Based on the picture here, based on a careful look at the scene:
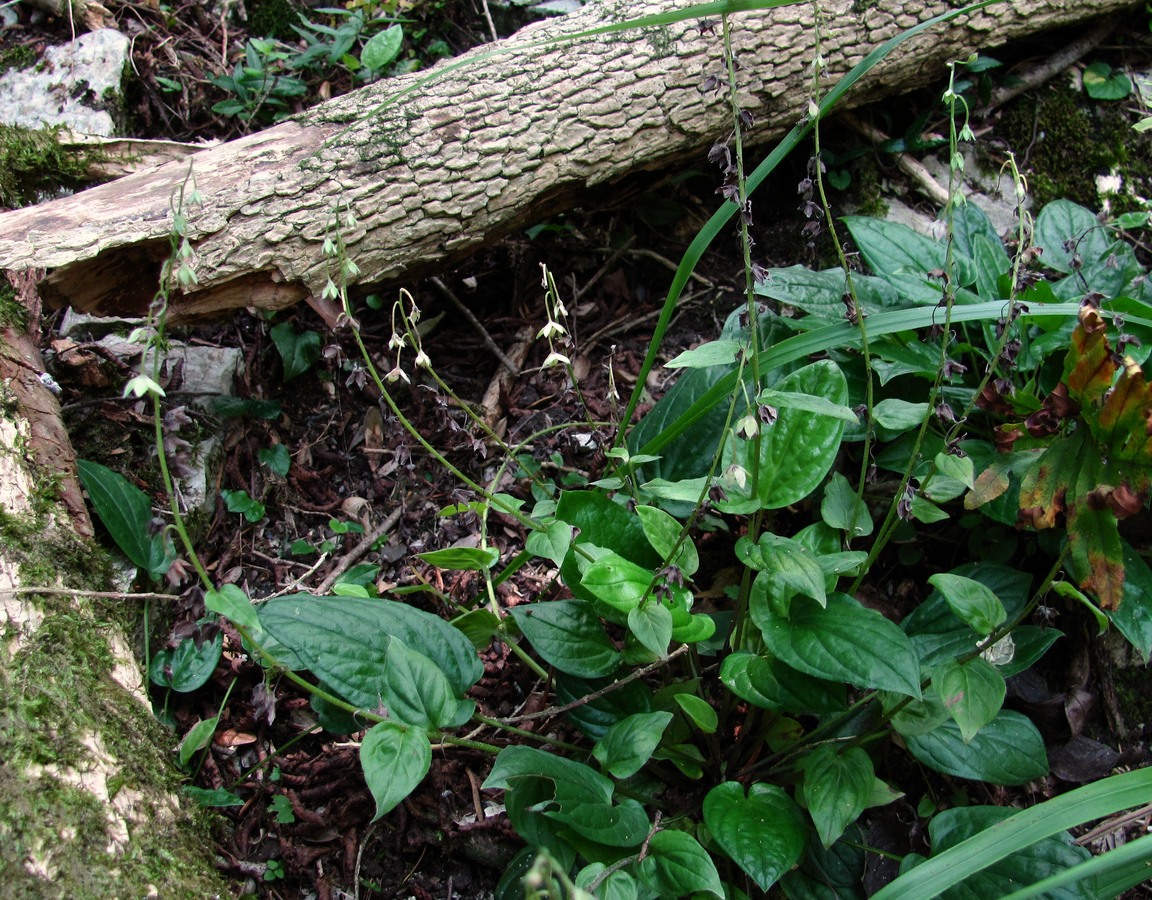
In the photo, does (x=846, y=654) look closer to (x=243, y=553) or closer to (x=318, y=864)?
(x=318, y=864)

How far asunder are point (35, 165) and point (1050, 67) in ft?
13.2

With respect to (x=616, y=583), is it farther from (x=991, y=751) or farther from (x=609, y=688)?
(x=991, y=751)

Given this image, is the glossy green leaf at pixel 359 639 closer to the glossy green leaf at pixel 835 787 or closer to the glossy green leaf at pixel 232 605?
the glossy green leaf at pixel 232 605

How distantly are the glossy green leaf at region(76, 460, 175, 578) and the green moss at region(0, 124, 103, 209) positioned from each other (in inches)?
43.7

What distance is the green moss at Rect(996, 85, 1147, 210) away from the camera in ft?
11.4

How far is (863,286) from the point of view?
270 cm

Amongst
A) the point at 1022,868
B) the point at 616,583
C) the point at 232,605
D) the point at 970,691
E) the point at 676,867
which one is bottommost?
the point at 1022,868

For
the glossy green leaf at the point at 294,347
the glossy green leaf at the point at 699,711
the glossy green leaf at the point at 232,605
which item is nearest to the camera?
the glossy green leaf at the point at 232,605

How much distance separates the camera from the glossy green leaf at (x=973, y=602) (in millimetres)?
1856

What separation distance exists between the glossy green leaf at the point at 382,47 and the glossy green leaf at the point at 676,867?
316 centimetres

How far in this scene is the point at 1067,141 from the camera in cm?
355

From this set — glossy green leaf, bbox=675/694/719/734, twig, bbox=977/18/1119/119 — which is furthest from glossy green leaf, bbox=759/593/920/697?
twig, bbox=977/18/1119/119

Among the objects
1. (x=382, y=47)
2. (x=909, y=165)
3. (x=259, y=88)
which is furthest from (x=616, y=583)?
(x=259, y=88)

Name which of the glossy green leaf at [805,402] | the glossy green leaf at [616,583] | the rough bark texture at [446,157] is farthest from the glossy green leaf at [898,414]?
the rough bark texture at [446,157]
